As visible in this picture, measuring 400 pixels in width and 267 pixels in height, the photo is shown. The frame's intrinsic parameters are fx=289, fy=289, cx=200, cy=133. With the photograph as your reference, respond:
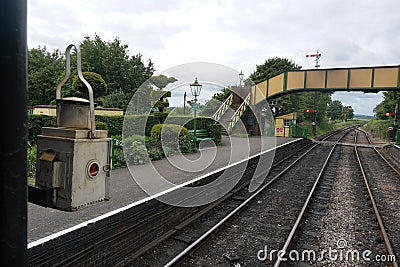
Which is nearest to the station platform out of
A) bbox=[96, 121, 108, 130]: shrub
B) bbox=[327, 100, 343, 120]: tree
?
bbox=[96, 121, 108, 130]: shrub

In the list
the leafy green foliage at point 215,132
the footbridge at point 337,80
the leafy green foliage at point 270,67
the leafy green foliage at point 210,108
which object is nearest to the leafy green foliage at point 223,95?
the leafy green foliage at point 210,108

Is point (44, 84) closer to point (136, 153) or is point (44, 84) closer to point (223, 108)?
point (223, 108)

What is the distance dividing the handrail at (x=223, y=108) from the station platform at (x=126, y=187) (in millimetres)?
6725

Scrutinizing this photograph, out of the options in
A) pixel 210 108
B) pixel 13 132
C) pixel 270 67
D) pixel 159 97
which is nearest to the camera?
pixel 13 132

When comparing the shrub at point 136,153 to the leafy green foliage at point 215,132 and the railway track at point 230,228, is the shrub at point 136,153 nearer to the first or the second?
the railway track at point 230,228

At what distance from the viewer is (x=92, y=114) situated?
1846mm

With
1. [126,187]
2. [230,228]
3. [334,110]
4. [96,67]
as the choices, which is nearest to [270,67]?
[96,67]

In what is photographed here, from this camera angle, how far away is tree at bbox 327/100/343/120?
91.8 meters

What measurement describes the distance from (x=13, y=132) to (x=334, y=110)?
4382 inches

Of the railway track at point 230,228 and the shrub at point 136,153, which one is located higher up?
the shrub at point 136,153

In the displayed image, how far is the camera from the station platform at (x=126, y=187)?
18.2ft

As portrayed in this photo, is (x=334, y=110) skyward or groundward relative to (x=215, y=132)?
skyward

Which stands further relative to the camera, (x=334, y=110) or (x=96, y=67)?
(x=334, y=110)

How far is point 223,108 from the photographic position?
85.5ft
